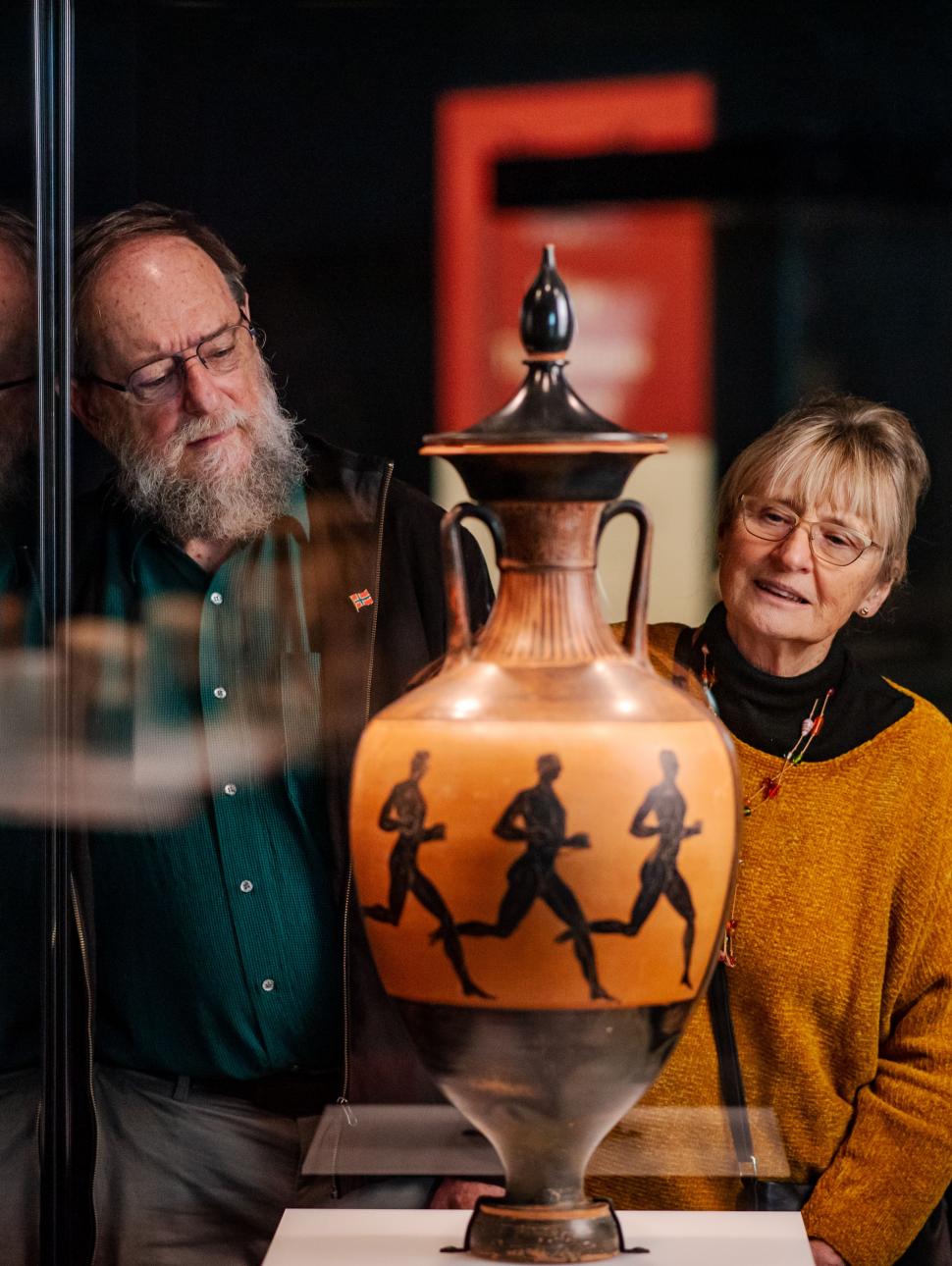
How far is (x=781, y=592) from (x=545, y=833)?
24.0 inches

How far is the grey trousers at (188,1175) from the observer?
2234 millimetres

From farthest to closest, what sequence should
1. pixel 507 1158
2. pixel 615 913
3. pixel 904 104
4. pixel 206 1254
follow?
1. pixel 206 1254
2. pixel 904 104
3. pixel 507 1158
4. pixel 615 913

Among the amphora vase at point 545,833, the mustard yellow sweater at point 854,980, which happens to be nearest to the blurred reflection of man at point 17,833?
the amphora vase at point 545,833

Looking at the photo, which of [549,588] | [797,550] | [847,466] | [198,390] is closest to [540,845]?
[549,588]

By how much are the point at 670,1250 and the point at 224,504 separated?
3.51 ft

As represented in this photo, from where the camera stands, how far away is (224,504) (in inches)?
87.7

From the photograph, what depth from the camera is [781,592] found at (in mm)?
2080

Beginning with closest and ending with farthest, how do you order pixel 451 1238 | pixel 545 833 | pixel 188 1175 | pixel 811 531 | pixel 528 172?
pixel 545 833 → pixel 451 1238 → pixel 811 531 → pixel 528 172 → pixel 188 1175

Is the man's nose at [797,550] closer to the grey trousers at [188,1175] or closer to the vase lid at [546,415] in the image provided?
the vase lid at [546,415]

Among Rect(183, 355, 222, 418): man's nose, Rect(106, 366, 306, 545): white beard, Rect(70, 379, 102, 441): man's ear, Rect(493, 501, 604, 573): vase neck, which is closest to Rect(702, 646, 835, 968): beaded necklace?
Rect(493, 501, 604, 573): vase neck

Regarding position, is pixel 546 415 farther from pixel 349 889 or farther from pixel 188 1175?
pixel 188 1175

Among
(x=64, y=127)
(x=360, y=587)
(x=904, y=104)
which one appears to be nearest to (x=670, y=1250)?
(x=360, y=587)

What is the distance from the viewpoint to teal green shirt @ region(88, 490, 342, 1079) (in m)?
2.22

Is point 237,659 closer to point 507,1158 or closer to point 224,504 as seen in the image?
point 224,504
